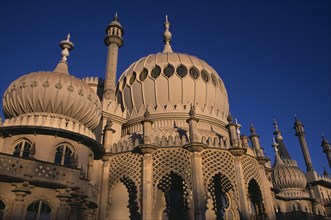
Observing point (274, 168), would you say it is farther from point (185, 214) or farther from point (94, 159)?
point (94, 159)

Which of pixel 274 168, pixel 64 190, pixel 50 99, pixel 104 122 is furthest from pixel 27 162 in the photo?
pixel 274 168

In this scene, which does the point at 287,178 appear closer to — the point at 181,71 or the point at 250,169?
the point at 250,169

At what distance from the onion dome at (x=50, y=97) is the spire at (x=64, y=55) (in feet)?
5.13

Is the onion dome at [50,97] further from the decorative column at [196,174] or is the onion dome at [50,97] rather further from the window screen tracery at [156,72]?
the window screen tracery at [156,72]

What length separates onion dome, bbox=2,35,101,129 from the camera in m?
17.0

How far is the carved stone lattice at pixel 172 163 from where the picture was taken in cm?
1781

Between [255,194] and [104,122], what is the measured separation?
35.5 ft

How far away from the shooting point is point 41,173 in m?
14.1

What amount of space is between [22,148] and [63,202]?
3.50 m

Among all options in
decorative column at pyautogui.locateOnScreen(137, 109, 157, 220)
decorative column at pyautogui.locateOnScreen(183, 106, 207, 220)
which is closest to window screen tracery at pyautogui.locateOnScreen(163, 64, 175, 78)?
decorative column at pyautogui.locateOnScreen(183, 106, 207, 220)

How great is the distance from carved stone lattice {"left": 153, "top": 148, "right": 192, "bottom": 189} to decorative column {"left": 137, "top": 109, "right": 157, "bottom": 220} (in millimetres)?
345

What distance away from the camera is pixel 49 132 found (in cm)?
1606

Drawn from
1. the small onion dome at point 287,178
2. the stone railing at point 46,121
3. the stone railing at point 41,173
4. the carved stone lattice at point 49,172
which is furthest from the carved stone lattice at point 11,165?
the small onion dome at point 287,178

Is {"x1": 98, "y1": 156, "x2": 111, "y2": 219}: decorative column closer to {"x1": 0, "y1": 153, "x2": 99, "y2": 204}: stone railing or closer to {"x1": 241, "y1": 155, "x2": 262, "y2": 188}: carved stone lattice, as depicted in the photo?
{"x1": 0, "y1": 153, "x2": 99, "y2": 204}: stone railing
